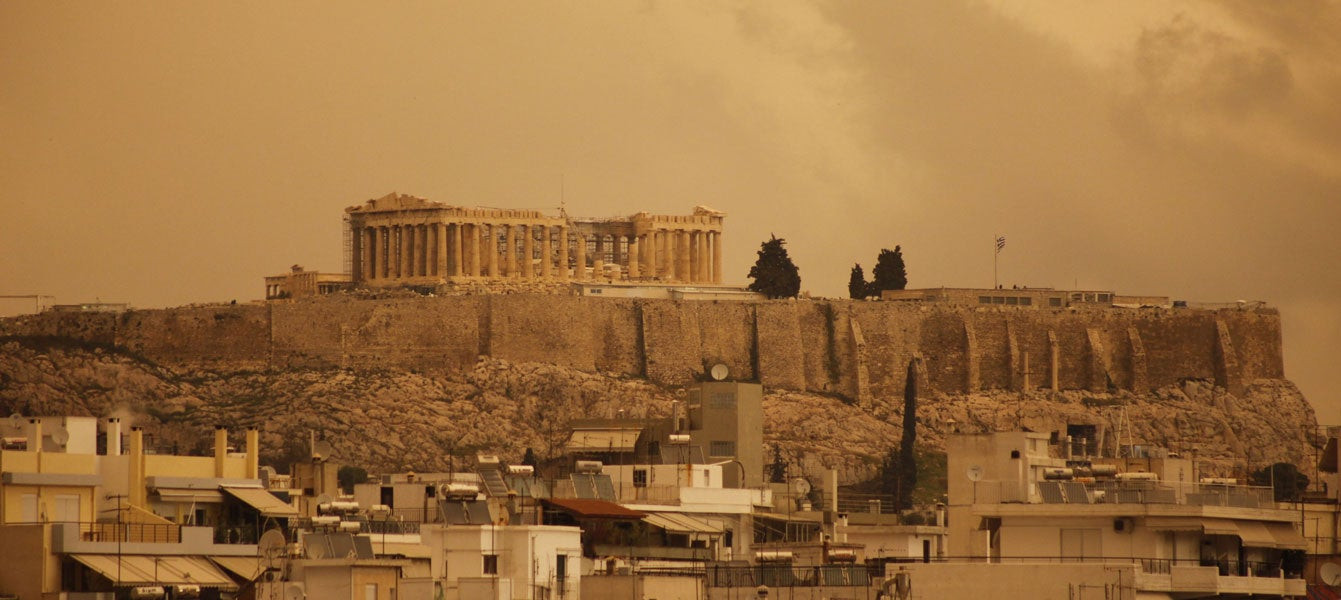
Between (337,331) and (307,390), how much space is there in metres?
3.82

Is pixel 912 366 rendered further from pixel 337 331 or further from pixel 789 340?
pixel 337 331

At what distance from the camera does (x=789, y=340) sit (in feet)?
412

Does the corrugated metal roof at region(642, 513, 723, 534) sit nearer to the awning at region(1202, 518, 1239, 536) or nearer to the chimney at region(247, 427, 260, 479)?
the chimney at region(247, 427, 260, 479)

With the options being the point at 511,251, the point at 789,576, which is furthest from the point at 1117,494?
the point at 511,251

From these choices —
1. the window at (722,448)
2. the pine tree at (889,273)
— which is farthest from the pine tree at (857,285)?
the window at (722,448)

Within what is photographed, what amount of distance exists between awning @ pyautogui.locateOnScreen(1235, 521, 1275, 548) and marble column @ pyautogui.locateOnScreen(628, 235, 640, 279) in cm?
8427

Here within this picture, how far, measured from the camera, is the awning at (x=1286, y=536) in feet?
155

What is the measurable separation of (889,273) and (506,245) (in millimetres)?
14714

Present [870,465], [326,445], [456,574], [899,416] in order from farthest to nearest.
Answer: [899,416] < [870,465] < [326,445] < [456,574]

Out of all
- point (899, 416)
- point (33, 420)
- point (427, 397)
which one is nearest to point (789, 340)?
point (899, 416)

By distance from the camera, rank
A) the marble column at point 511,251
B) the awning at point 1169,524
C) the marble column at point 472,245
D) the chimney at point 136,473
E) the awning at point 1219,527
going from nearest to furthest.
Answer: the awning at point 1169,524 → the awning at point 1219,527 → the chimney at point 136,473 → the marble column at point 472,245 → the marble column at point 511,251

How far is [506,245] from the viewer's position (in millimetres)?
127062

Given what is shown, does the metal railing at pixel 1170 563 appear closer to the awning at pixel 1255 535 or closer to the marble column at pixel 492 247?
the awning at pixel 1255 535

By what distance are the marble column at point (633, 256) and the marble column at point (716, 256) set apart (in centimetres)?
292
